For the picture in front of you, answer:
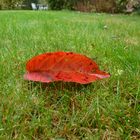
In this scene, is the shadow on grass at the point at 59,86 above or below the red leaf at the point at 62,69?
below

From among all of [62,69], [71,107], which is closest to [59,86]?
[62,69]

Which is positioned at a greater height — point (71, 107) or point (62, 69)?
point (62, 69)

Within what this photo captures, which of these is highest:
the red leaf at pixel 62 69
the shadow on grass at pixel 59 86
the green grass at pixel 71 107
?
the red leaf at pixel 62 69

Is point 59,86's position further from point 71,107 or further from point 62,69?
point 71,107

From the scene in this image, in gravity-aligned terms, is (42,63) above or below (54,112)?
above

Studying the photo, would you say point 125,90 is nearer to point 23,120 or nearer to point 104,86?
point 104,86

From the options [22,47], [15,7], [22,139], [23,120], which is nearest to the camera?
[22,139]

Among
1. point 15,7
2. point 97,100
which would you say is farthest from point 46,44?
point 15,7

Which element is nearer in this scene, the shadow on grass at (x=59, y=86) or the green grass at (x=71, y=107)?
the green grass at (x=71, y=107)

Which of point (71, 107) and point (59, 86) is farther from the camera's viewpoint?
point (59, 86)
